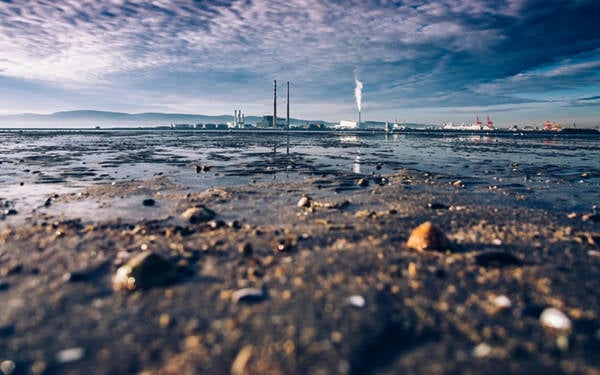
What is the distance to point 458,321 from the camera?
2475mm

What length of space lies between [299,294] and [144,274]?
1.51m

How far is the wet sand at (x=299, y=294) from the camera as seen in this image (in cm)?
208

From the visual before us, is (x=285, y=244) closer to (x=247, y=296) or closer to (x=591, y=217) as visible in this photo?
(x=247, y=296)

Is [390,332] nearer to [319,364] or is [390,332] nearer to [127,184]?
[319,364]

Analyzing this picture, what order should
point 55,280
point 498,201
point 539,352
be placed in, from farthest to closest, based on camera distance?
point 498,201 → point 55,280 → point 539,352

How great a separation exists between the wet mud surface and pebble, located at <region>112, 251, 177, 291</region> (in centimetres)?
2

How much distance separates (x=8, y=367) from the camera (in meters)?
2.00

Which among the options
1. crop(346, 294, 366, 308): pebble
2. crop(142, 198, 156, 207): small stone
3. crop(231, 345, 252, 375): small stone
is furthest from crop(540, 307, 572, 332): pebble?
crop(142, 198, 156, 207): small stone

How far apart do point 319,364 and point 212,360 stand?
0.68 meters

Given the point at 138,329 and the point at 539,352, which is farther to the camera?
the point at 138,329

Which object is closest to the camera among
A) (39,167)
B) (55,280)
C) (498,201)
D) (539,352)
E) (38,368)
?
(38,368)

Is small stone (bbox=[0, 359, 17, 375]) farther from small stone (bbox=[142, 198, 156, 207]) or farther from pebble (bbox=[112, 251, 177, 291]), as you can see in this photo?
small stone (bbox=[142, 198, 156, 207])

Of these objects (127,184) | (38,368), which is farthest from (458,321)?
(127,184)

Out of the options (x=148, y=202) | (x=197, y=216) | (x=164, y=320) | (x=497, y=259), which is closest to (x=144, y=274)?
(x=164, y=320)
